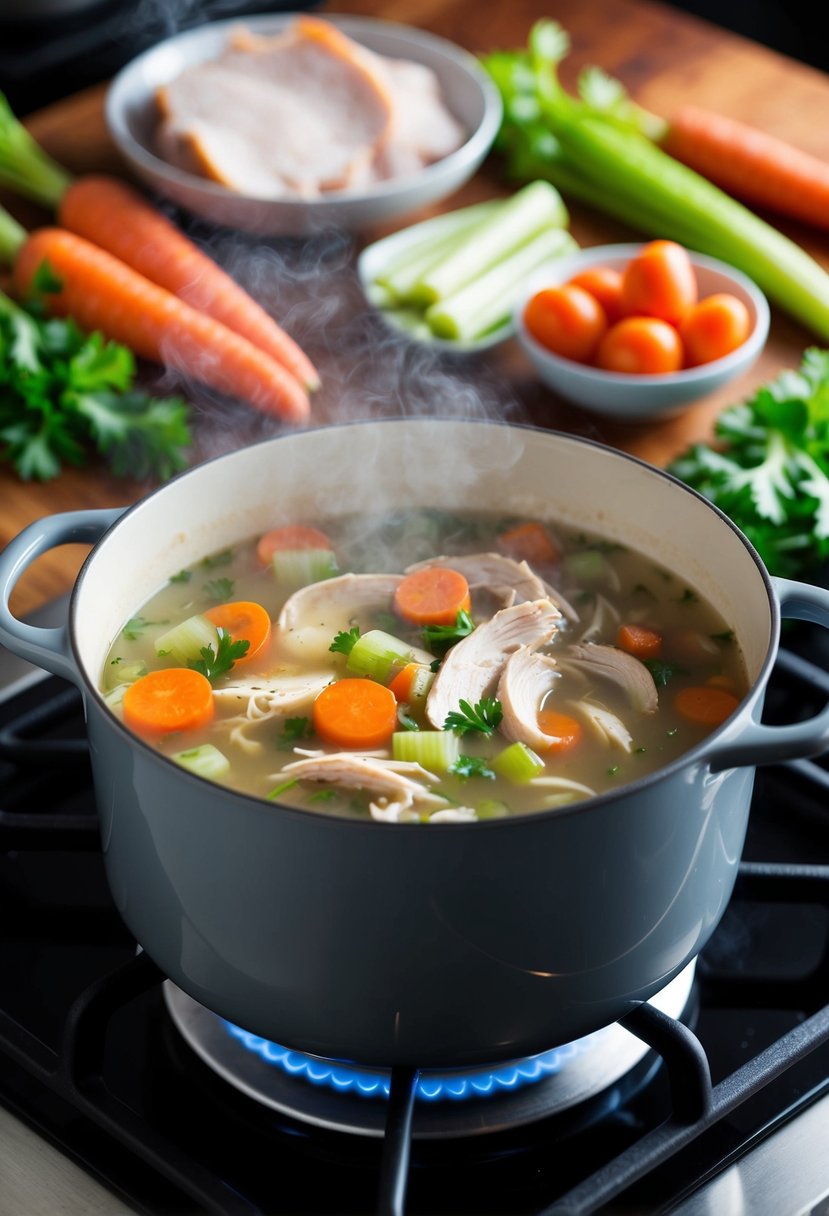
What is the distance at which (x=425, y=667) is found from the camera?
139cm

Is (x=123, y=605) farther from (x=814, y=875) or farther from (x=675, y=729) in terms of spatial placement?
(x=814, y=875)

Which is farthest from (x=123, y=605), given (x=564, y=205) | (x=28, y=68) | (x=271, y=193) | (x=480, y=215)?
(x=28, y=68)

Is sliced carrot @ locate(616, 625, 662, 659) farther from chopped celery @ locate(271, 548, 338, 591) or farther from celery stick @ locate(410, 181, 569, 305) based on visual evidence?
celery stick @ locate(410, 181, 569, 305)

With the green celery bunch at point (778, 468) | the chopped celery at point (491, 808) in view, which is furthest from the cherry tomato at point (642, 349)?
the chopped celery at point (491, 808)

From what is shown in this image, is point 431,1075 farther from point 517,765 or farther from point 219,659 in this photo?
point 219,659

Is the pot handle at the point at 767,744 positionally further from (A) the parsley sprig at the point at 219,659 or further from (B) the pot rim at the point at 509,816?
(A) the parsley sprig at the point at 219,659

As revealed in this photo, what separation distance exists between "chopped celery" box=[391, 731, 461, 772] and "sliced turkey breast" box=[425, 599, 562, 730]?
3 cm

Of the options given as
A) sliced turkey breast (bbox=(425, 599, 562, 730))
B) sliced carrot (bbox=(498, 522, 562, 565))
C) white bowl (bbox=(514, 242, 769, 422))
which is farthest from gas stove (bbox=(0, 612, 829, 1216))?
white bowl (bbox=(514, 242, 769, 422))

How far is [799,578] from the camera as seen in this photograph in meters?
1.88

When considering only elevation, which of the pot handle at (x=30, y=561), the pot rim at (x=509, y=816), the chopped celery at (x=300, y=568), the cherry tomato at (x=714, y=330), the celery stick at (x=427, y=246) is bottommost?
the celery stick at (x=427, y=246)

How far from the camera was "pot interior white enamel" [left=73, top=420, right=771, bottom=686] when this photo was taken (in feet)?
4.45

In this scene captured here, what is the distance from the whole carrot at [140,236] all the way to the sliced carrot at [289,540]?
0.68m

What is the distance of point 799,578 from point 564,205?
1.07 meters

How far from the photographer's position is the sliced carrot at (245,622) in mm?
1451
